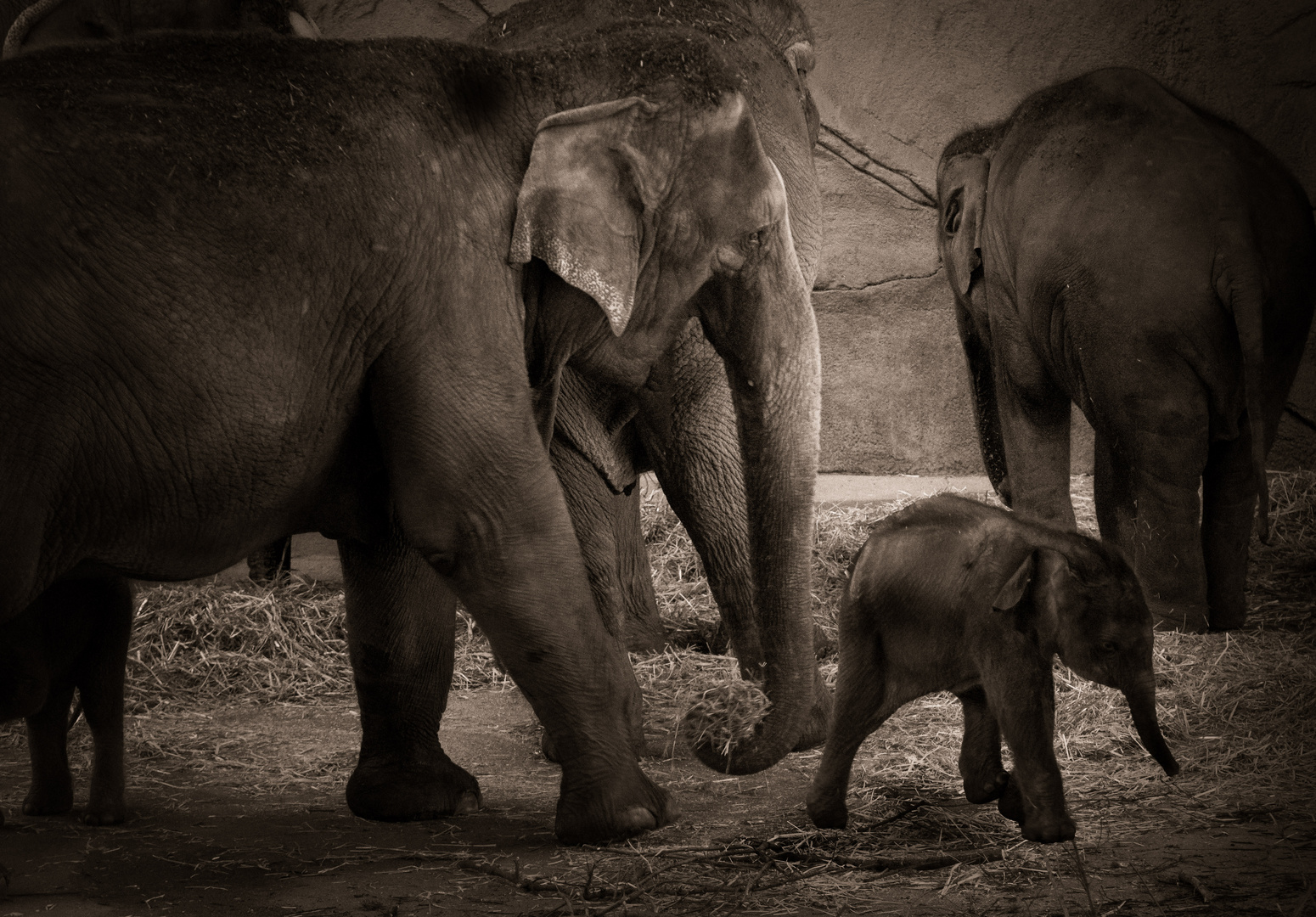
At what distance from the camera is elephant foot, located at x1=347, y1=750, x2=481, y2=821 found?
392 cm

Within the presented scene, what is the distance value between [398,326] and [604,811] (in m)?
1.11

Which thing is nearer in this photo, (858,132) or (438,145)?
(438,145)

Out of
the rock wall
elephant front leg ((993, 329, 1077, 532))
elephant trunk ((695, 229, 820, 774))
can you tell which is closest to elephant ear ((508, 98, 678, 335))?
elephant trunk ((695, 229, 820, 774))

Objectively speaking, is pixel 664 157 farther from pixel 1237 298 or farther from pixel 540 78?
pixel 1237 298

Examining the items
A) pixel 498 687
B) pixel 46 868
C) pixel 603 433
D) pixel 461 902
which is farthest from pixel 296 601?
pixel 461 902

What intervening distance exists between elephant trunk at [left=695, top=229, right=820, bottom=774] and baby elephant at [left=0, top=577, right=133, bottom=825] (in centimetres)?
138

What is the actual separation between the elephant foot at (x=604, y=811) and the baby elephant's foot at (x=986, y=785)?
0.68 metres

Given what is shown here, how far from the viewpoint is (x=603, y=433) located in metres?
4.72

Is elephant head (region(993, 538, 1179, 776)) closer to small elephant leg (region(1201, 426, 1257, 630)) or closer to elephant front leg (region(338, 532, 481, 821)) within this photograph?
elephant front leg (region(338, 532, 481, 821))

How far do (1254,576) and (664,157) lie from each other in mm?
3723

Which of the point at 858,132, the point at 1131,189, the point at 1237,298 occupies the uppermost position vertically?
the point at 858,132

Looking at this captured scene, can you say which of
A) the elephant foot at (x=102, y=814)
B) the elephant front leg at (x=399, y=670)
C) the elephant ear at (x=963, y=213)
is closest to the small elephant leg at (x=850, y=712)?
the elephant front leg at (x=399, y=670)

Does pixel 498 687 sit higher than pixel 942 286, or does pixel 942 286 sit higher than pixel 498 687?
pixel 942 286

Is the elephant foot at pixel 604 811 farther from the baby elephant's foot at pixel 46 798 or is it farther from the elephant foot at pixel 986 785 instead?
the baby elephant's foot at pixel 46 798
